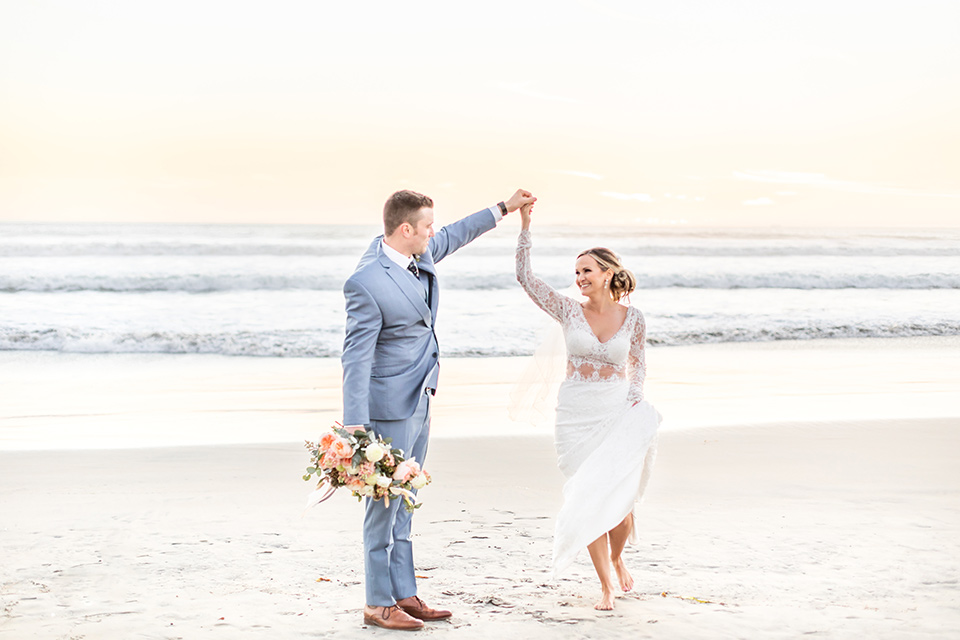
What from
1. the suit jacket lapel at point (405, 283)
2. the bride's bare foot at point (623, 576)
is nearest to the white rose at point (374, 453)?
the suit jacket lapel at point (405, 283)

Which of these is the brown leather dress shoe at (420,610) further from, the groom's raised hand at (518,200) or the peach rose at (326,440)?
the groom's raised hand at (518,200)

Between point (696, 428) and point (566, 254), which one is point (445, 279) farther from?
point (696, 428)

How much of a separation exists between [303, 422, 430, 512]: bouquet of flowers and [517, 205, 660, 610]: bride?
0.91 metres

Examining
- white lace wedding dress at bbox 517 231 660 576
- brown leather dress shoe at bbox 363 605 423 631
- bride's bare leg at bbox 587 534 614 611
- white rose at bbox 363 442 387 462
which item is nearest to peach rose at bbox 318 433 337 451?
white rose at bbox 363 442 387 462

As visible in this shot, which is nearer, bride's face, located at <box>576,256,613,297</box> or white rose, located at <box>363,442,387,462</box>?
white rose, located at <box>363,442,387,462</box>

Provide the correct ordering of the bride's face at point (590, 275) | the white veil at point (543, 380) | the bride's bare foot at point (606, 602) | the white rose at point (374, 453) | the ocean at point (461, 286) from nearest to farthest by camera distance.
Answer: the white rose at point (374, 453), the bride's bare foot at point (606, 602), the bride's face at point (590, 275), the white veil at point (543, 380), the ocean at point (461, 286)

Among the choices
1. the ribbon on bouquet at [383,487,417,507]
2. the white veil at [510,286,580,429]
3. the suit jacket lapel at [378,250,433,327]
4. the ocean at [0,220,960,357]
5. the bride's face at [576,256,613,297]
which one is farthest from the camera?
the ocean at [0,220,960,357]

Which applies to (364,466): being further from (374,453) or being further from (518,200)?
(518,200)

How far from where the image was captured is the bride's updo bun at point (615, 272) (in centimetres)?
412

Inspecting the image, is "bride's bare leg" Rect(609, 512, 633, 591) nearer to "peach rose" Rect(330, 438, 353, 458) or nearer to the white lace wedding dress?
the white lace wedding dress

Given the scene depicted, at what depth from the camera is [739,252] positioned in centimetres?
3142

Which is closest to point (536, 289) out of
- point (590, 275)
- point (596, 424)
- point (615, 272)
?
point (590, 275)

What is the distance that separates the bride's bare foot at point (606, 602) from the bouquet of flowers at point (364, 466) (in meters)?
1.06

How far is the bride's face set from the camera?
13.5 feet
